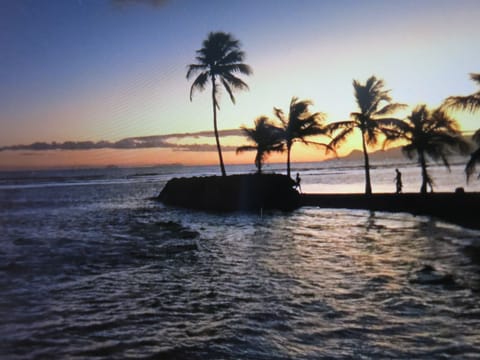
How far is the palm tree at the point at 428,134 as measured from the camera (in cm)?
2534

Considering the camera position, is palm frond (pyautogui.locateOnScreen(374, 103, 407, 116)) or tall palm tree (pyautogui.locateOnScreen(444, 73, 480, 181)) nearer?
tall palm tree (pyautogui.locateOnScreen(444, 73, 480, 181))

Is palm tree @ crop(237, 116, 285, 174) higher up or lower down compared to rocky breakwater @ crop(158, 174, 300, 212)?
higher up

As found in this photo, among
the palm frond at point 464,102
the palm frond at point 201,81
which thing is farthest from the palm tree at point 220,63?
the palm frond at point 464,102

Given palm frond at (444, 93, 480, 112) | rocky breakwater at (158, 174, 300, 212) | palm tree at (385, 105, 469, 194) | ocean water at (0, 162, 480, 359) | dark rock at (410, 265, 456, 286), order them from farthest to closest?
rocky breakwater at (158, 174, 300, 212), palm tree at (385, 105, 469, 194), palm frond at (444, 93, 480, 112), dark rock at (410, 265, 456, 286), ocean water at (0, 162, 480, 359)

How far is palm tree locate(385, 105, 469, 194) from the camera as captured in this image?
998 inches

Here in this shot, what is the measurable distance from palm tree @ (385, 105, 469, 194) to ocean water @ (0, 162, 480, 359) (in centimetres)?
1018

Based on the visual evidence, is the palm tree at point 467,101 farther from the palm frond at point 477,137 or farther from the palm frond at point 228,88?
the palm frond at point 228,88

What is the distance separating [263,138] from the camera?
37844 millimetres

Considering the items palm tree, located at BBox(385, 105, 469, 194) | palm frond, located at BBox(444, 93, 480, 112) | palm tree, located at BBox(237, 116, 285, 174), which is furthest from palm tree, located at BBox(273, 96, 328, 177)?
palm frond, located at BBox(444, 93, 480, 112)

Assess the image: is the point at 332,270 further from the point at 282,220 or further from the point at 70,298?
the point at 282,220

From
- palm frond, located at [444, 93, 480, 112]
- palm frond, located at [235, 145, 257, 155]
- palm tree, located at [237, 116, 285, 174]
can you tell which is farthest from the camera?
palm frond, located at [235, 145, 257, 155]

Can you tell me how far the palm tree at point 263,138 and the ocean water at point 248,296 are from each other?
19.5 m

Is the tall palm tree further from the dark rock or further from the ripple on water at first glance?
the dark rock

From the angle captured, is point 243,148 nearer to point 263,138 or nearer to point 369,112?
point 263,138
